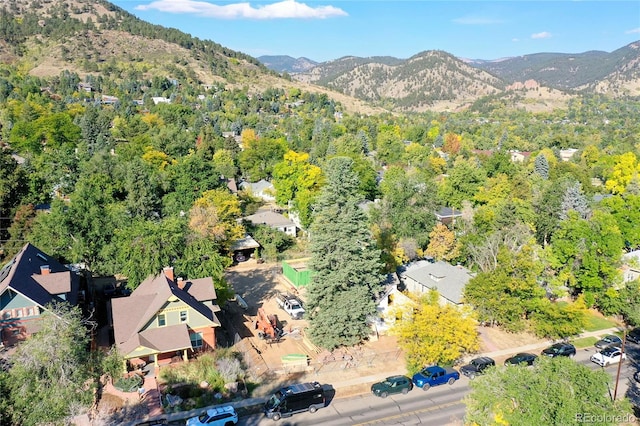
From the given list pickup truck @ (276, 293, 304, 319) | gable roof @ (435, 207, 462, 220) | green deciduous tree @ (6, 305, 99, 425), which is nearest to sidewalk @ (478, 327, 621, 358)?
pickup truck @ (276, 293, 304, 319)

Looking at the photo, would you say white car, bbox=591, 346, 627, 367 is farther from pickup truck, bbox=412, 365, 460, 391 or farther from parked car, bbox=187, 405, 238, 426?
parked car, bbox=187, 405, 238, 426

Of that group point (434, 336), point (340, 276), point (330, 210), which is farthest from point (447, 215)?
point (434, 336)

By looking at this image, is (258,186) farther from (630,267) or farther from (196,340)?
(630,267)

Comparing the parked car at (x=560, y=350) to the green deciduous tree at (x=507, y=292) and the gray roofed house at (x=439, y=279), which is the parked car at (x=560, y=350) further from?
the gray roofed house at (x=439, y=279)

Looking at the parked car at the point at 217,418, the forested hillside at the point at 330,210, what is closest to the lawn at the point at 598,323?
the forested hillside at the point at 330,210

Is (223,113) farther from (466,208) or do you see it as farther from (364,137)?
(466,208)
